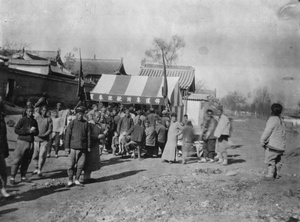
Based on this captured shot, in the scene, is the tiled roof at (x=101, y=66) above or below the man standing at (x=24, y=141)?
above

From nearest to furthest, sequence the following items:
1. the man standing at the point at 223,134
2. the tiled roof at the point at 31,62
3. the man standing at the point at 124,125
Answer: the man standing at the point at 223,134
the man standing at the point at 124,125
the tiled roof at the point at 31,62

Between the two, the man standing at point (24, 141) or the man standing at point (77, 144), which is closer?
the man standing at point (77, 144)

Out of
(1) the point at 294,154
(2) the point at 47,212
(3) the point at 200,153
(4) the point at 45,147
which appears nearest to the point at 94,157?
(4) the point at 45,147

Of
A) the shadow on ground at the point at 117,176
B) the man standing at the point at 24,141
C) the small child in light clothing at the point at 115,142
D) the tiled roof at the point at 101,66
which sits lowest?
the shadow on ground at the point at 117,176

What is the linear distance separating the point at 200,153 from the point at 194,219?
605 cm

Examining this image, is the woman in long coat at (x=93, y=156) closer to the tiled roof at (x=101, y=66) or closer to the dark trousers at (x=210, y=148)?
the dark trousers at (x=210, y=148)

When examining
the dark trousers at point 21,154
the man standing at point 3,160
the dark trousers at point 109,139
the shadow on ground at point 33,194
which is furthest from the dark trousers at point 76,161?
the dark trousers at point 109,139

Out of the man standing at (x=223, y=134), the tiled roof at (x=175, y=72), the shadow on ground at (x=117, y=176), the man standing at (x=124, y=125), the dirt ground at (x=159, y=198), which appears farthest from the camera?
the tiled roof at (x=175, y=72)

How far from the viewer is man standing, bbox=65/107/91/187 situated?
20.3 feet

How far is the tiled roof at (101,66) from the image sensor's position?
38.8 m

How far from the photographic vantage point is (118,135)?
10.6 metres

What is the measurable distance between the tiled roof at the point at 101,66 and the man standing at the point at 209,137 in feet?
99.2

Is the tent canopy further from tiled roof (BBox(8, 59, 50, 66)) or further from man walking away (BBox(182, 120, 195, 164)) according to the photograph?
tiled roof (BBox(8, 59, 50, 66))

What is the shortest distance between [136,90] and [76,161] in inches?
365
